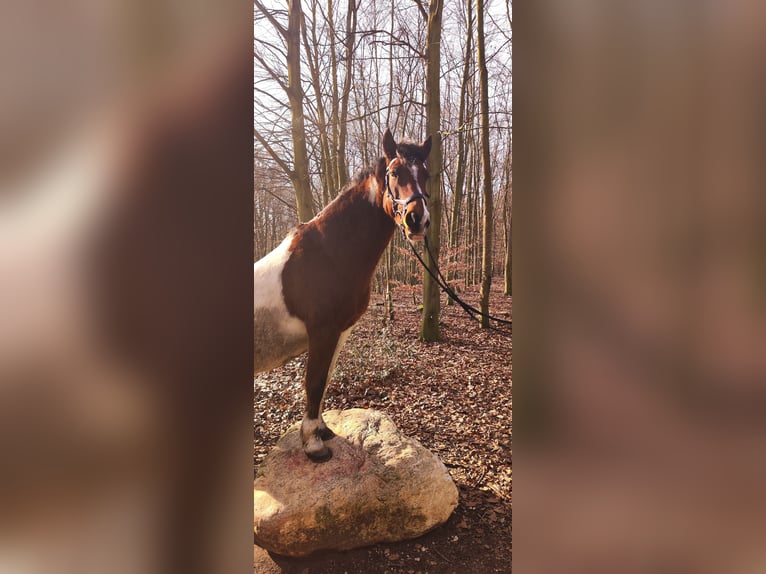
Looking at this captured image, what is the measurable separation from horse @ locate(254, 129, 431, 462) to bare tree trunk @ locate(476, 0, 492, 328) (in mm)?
248

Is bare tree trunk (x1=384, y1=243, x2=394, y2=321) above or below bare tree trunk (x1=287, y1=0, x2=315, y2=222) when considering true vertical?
below

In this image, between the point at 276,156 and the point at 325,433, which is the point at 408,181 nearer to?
the point at 276,156

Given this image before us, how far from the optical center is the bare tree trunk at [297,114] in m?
1.40

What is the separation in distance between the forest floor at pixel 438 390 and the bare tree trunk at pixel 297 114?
49cm

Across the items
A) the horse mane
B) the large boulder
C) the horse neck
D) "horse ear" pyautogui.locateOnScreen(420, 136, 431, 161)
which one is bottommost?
the large boulder

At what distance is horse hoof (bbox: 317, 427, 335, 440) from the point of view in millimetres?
1423

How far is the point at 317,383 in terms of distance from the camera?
1432mm

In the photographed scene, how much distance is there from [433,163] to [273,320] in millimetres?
880

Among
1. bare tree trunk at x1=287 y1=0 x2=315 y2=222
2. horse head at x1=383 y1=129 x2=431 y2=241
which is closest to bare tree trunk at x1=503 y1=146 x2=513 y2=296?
horse head at x1=383 y1=129 x2=431 y2=241
